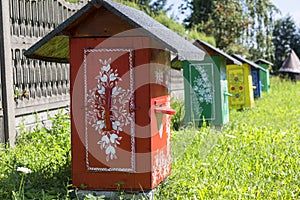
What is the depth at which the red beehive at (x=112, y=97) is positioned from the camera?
15.3ft

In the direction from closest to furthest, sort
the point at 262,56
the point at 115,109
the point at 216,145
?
the point at 115,109 < the point at 216,145 < the point at 262,56

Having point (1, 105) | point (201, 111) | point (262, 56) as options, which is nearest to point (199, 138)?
point (201, 111)

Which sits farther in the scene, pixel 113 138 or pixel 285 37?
pixel 285 37

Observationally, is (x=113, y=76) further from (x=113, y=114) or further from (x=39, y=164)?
(x=39, y=164)

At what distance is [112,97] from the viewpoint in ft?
15.5

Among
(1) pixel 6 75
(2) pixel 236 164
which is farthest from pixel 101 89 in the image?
(1) pixel 6 75

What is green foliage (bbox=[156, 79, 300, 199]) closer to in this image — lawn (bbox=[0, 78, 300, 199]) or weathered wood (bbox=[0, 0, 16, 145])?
lawn (bbox=[0, 78, 300, 199])

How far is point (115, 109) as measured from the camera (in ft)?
15.5

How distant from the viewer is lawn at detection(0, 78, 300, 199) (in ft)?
16.8

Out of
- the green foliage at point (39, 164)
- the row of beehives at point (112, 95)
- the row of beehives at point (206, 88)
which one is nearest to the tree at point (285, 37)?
the row of beehives at point (206, 88)

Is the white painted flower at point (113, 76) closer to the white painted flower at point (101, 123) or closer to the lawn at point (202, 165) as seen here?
the white painted flower at point (101, 123)

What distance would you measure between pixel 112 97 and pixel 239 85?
9.30m

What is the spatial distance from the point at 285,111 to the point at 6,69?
7.61 metres

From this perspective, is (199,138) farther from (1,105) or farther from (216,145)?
(1,105)
